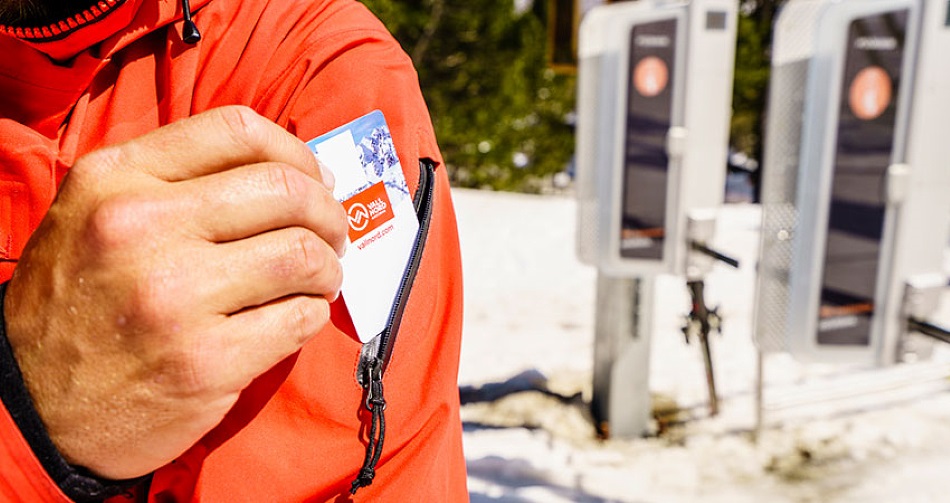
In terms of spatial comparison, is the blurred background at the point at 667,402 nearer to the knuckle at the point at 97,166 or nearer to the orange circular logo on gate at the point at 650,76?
the orange circular logo on gate at the point at 650,76

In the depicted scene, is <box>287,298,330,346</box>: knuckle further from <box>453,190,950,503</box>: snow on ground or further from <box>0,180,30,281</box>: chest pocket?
<box>453,190,950,503</box>: snow on ground

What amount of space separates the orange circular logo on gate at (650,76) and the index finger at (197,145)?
2492 mm

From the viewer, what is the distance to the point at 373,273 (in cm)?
65

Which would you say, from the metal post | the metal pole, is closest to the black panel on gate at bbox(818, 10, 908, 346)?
the metal pole

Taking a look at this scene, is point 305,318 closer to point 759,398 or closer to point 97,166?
point 97,166

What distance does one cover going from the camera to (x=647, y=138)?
2.86 m

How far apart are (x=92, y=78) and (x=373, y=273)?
336 mm

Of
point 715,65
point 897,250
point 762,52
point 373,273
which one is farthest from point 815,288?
point 762,52

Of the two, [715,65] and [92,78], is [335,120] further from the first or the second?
[715,65]

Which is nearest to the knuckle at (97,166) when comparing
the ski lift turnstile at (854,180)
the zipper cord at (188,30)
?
the zipper cord at (188,30)

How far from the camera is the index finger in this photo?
49 cm

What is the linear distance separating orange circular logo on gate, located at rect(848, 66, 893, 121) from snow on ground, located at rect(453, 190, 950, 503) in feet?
4.46

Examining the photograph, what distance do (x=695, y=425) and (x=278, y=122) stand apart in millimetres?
2908

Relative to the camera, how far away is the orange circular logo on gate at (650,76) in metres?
2.74
